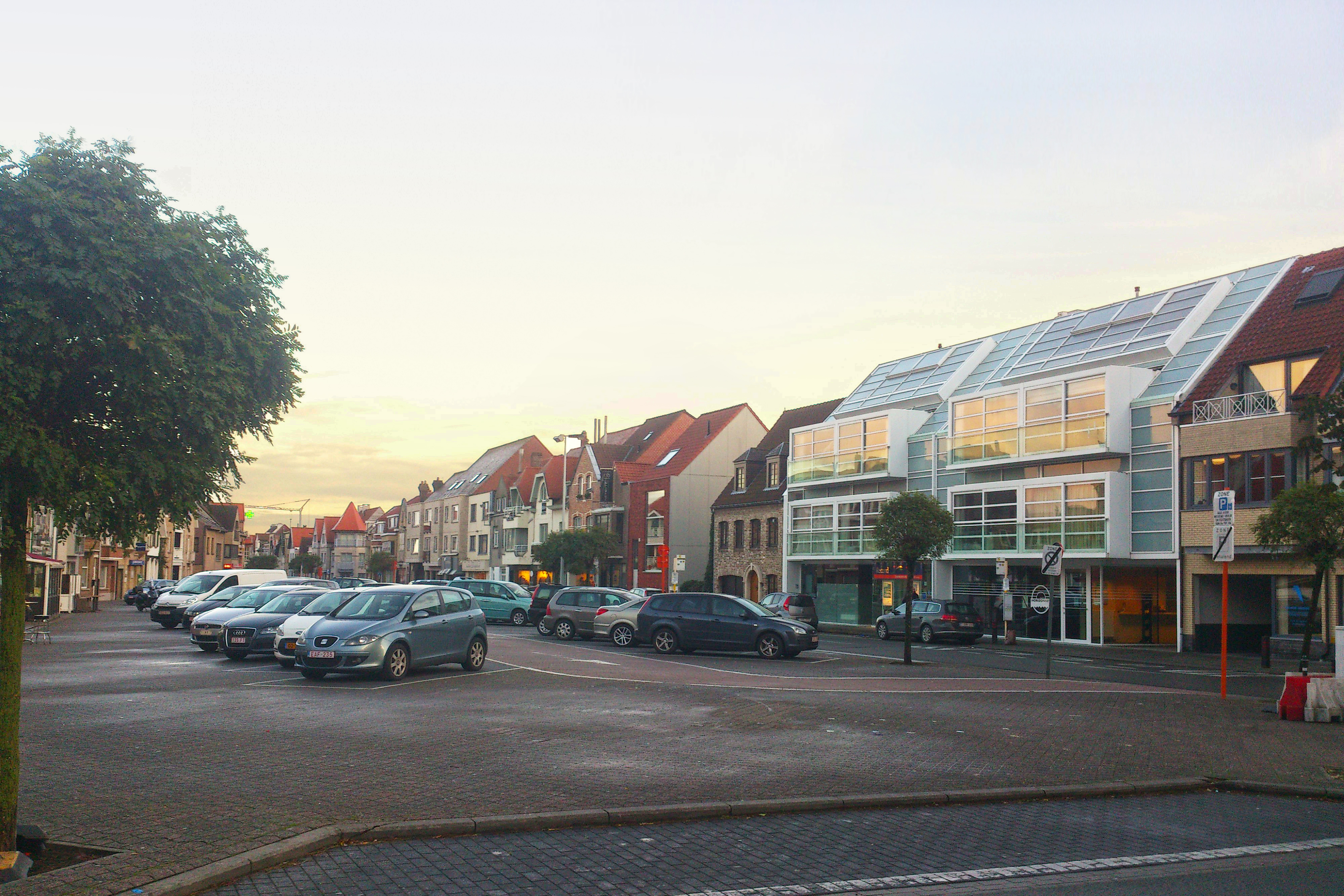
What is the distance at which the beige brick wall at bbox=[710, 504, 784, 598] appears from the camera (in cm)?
5559

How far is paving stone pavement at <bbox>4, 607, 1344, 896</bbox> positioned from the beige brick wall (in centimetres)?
3633

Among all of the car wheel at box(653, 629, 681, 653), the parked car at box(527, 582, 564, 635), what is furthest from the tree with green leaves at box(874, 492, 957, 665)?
the parked car at box(527, 582, 564, 635)

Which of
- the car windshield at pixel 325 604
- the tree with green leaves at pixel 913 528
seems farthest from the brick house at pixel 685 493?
the car windshield at pixel 325 604

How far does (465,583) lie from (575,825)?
35087mm

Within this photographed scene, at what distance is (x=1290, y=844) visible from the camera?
8.09 m

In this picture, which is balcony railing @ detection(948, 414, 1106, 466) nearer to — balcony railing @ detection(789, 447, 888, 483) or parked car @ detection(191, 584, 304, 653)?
balcony railing @ detection(789, 447, 888, 483)

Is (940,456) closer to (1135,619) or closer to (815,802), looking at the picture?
(1135,619)

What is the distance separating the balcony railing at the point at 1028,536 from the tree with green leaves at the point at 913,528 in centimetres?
936

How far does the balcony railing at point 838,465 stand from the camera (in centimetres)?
4775

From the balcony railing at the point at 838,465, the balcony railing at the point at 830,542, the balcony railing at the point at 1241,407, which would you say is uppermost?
the balcony railing at the point at 1241,407

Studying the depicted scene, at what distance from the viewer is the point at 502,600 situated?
42.1 metres

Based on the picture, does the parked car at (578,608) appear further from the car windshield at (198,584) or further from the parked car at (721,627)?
the car windshield at (198,584)

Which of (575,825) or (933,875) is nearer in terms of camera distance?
(933,875)

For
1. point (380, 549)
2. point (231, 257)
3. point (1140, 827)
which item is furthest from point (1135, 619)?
point (380, 549)
